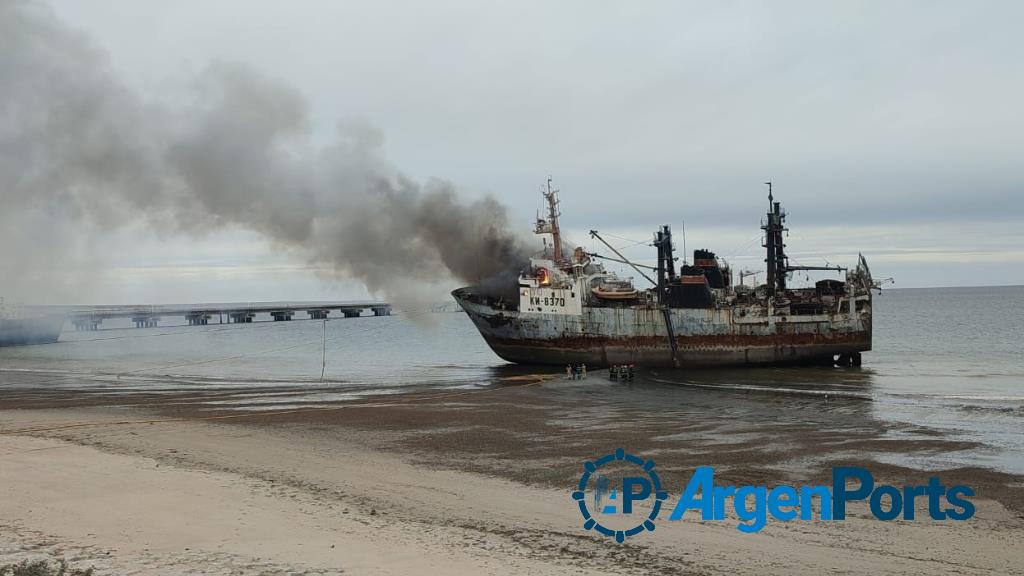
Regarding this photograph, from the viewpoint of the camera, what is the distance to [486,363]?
54.3 m

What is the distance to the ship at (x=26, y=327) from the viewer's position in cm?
7875

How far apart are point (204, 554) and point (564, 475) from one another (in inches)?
315

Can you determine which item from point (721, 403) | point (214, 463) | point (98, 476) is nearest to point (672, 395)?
point (721, 403)

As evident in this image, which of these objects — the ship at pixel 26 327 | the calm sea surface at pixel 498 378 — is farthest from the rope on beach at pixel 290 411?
the ship at pixel 26 327

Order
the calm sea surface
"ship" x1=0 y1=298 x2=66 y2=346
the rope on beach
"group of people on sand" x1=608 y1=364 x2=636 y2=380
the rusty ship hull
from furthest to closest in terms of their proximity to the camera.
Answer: "ship" x1=0 y1=298 x2=66 y2=346 < the rusty ship hull < "group of people on sand" x1=608 y1=364 x2=636 y2=380 < the calm sea surface < the rope on beach

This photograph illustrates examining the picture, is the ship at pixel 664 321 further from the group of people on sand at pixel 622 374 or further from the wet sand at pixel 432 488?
the wet sand at pixel 432 488

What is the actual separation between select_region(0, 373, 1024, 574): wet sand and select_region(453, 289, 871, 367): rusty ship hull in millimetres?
15646

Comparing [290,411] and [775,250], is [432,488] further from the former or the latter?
[775,250]

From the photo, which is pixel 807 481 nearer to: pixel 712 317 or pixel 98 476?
pixel 98 476

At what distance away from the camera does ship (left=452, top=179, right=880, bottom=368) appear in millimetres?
43656

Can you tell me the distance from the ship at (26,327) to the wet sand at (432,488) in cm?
6384

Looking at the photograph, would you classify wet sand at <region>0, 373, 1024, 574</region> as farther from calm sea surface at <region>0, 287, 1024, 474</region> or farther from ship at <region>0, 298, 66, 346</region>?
ship at <region>0, 298, 66, 346</region>

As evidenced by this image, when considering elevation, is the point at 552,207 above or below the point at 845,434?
above

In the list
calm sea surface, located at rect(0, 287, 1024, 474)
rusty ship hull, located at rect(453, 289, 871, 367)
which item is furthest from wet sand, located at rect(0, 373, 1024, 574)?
rusty ship hull, located at rect(453, 289, 871, 367)
